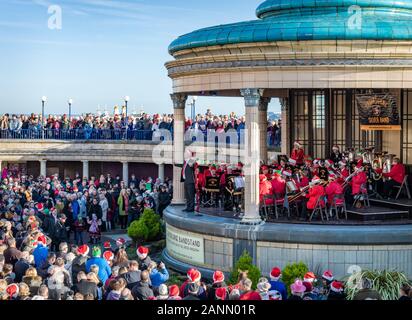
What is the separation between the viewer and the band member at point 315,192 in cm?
2023

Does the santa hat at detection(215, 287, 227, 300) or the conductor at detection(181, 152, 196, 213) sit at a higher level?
the conductor at detection(181, 152, 196, 213)

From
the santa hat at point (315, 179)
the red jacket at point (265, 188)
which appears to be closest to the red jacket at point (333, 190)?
the santa hat at point (315, 179)

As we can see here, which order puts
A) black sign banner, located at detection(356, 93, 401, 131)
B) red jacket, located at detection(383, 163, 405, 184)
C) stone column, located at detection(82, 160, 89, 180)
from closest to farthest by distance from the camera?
red jacket, located at detection(383, 163, 405, 184) → black sign banner, located at detection(356, 93, 401, 131) → stone column, located at detection(82, 160, 89, 180)

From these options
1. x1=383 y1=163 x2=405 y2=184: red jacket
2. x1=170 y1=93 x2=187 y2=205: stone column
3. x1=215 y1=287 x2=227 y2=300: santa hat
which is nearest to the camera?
x1=215 y1=287 x2=227 y2=300: santa hat

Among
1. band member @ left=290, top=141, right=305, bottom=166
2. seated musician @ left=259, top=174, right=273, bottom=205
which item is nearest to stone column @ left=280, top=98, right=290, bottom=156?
band member @ left=290, top=141, right=305, bottom=166

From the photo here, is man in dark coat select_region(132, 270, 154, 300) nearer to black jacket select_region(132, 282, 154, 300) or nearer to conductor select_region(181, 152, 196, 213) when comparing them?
black jacket select_region(132, 282, 154, 300)

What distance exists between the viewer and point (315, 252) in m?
19.1

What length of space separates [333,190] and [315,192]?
0.48m

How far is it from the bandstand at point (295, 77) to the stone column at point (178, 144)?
1.82 m

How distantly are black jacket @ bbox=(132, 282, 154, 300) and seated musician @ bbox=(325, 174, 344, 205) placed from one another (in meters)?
8.45

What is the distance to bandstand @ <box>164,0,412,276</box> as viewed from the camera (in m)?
19.0

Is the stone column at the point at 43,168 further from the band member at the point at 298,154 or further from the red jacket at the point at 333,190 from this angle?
the red jacket at the point at 333,190
